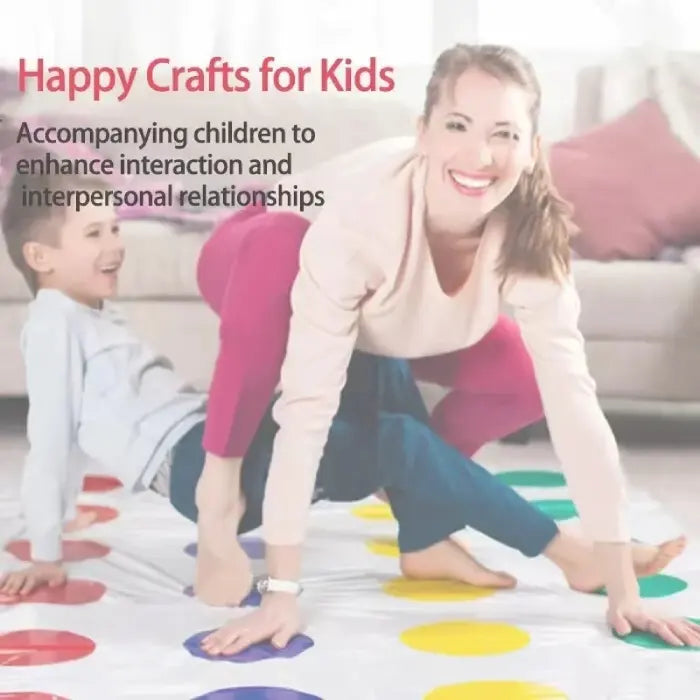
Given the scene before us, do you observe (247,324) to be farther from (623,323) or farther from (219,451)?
(623,323)

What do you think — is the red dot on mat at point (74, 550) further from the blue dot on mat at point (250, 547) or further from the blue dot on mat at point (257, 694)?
the blue dot on mat at point (257, 694)

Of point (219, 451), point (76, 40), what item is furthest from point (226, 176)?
point (76, 40)

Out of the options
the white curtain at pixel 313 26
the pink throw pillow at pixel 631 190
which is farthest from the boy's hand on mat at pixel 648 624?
the white curtain at pixel 313 26

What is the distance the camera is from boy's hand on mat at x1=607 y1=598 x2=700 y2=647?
117cm

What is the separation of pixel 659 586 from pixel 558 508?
342mm

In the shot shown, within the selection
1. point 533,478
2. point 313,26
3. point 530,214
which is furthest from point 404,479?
point 313,26

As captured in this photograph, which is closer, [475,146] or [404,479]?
[475,146]

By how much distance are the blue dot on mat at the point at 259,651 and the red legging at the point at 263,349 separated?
0.20 meters

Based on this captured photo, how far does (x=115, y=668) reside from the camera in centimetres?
111

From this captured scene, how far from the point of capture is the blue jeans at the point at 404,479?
4.30 feet

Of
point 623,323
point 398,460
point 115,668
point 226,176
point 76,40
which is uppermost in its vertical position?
point 76,40

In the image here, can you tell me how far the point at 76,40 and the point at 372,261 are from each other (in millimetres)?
1482

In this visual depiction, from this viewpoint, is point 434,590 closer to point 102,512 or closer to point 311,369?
point 311,369

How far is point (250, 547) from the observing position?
148 cm
